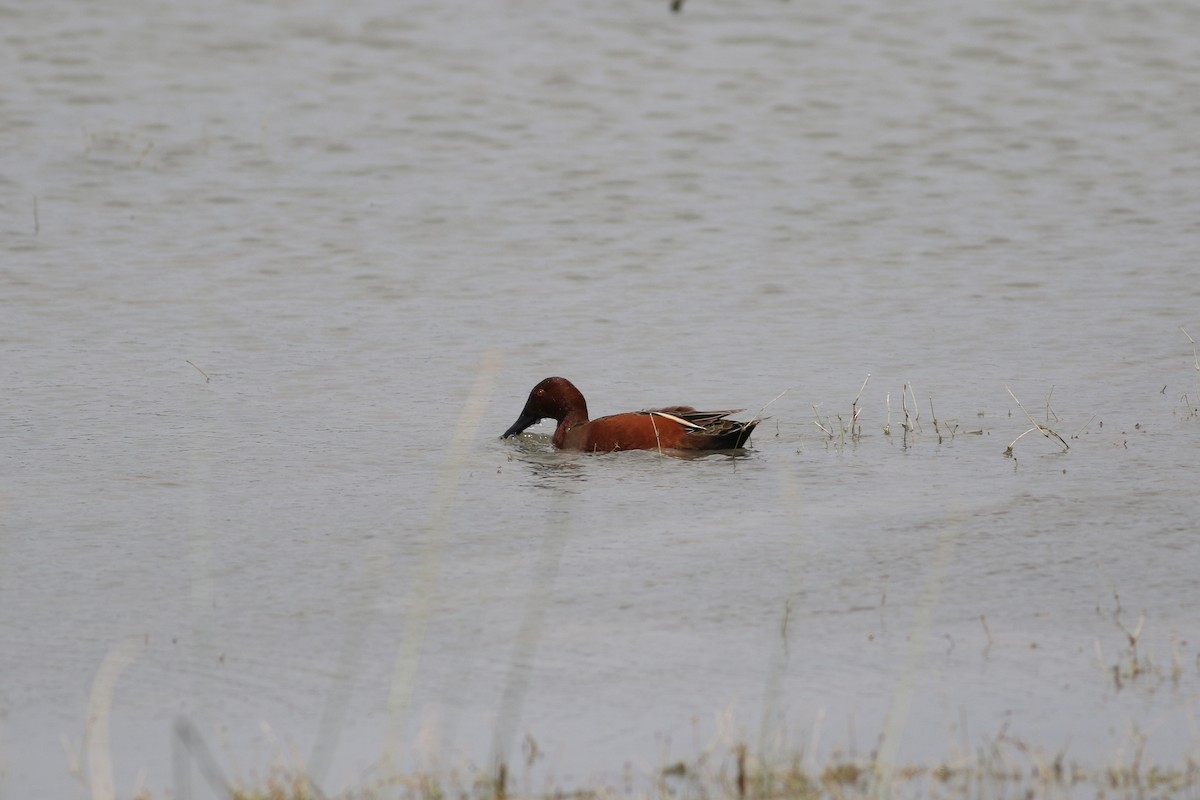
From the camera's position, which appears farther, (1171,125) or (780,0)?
(780,0)

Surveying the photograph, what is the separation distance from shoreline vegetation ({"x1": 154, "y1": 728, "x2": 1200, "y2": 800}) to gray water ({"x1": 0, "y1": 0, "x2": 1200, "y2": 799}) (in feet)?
0.26

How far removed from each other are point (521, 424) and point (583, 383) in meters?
1.01

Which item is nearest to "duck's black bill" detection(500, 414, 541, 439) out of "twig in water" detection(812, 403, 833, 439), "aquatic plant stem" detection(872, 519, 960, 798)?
"twig in water" detection(812, 403, 833, 439)

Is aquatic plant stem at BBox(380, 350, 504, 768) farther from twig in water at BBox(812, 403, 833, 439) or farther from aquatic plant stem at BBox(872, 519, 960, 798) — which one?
twig in water at BBox(812, 403, 833, 439)

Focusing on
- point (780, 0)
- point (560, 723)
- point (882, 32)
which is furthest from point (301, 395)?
point (780, 0)

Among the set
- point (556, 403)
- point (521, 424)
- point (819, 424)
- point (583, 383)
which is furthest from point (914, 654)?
point (583, 383)

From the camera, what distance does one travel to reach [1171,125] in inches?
641

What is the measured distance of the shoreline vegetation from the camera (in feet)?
13.8

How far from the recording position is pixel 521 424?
27.9ft

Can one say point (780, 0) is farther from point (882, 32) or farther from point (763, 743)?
point (763, 743)

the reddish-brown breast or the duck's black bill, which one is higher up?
the reddish-brown breast

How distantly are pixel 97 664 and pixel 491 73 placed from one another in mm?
13500

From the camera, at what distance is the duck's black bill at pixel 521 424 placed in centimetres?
848

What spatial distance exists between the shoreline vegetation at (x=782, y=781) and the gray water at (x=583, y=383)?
0.26 ft
